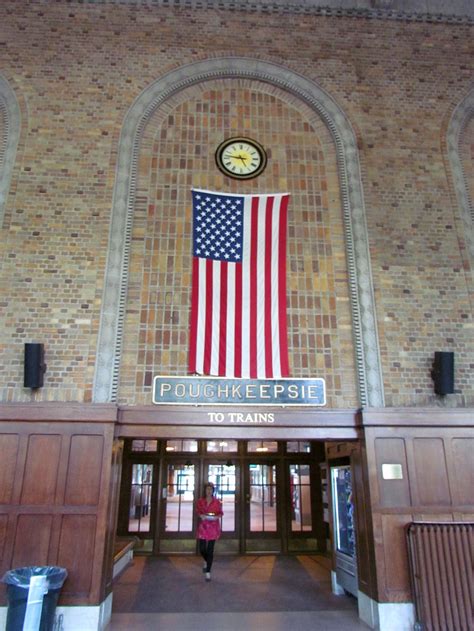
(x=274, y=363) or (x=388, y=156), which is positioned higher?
(x=388, y=156)

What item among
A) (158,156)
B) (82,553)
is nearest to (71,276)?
(158,156)

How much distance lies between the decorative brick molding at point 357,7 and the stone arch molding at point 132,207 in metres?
1.25

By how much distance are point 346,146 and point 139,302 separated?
442 centimetres

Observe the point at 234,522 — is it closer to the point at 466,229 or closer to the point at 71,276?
the point at 71,276

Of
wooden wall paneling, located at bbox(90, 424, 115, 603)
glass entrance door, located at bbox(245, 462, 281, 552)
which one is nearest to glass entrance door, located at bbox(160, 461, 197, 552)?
glass entrance door, located at bbox(245, 462, 281, 552)

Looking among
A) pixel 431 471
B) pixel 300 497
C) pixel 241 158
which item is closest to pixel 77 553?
pixel 431 471

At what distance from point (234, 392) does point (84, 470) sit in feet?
7.16

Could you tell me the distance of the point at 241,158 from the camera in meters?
7.72

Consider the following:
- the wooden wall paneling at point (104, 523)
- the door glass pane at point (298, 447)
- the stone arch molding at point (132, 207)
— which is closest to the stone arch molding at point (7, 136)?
the stone arch molding at point (132, 207)

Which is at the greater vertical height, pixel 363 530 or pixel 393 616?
pixel 363 530

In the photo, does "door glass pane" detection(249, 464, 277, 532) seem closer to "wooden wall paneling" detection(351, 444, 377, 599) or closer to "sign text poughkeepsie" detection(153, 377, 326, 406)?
"wooden wall paneling" detection(351, 444, 377, 599)

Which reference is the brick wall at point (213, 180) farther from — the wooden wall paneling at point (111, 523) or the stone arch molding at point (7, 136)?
the wooden wall paneling at point (111, 523)

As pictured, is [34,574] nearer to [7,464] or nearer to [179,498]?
[7,464]

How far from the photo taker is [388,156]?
7.92 metres
